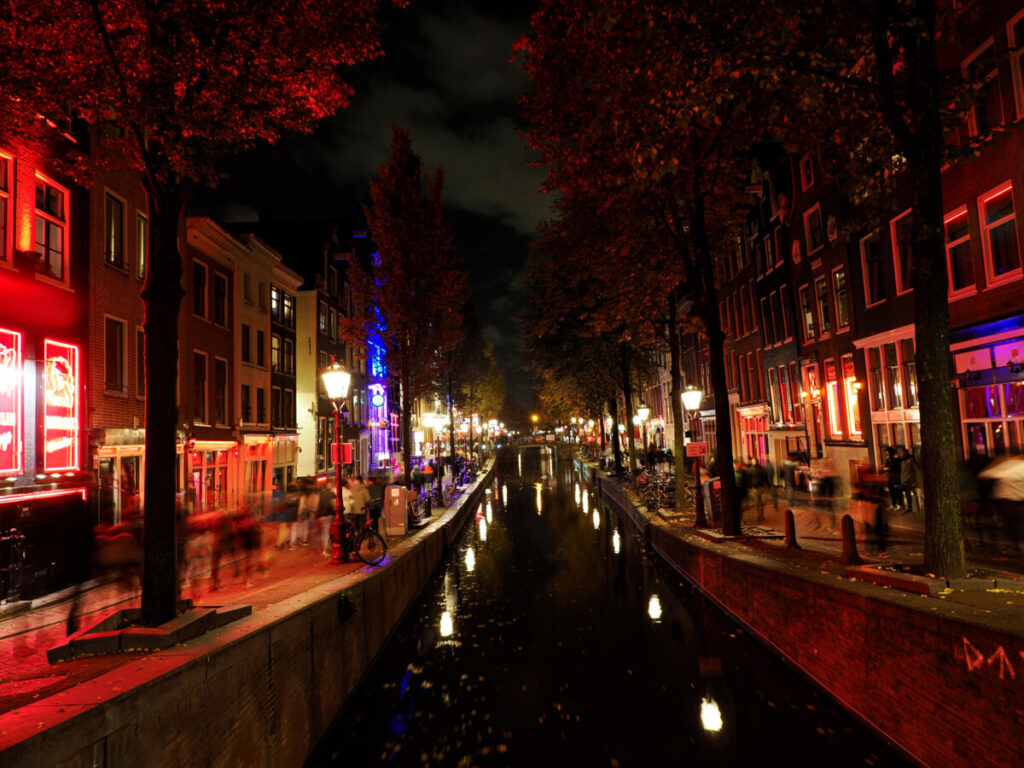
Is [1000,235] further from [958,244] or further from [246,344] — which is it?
[246,344]

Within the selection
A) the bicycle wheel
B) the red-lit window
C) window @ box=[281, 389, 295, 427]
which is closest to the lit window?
the red-lit window

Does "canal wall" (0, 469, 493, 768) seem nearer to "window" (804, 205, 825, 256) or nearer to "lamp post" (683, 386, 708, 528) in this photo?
"lamp post" (683, 386, 708, 528)

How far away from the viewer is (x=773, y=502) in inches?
830

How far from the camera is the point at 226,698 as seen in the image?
17.5 ft

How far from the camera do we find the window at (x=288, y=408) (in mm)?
32228

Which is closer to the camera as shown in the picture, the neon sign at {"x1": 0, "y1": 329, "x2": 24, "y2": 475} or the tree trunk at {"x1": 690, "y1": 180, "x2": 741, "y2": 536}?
the neon sign at {"x1": 0, "y1": 329, "x2": 24, "y2": 475}

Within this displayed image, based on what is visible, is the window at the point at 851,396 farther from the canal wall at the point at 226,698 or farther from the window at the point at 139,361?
the window at the point at 139,361

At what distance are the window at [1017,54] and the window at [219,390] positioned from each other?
83.5 ft

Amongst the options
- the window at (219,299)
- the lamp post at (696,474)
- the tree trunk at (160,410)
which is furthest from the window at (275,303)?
the tree trunk at (160,410)

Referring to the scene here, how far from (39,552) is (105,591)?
1.34 m

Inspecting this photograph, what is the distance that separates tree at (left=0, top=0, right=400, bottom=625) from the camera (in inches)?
256

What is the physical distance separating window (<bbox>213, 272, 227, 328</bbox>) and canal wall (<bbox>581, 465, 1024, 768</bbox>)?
22321 millimetres

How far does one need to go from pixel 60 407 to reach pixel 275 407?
58.2ft

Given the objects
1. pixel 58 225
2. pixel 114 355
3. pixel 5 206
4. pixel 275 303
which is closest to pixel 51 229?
pixel 58 225
